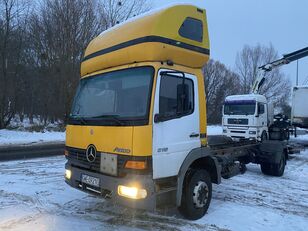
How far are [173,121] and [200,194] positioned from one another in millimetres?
1515

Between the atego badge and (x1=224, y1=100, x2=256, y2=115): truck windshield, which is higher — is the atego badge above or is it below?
below

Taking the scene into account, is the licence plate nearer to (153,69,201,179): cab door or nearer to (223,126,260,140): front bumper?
(153,69,201,179): cab door

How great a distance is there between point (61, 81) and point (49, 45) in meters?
3.57

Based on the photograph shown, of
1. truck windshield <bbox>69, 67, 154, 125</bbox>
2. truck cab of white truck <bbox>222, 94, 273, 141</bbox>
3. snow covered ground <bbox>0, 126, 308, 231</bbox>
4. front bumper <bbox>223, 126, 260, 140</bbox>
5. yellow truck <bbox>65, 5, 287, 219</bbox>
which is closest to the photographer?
yellow truck <bbox>65, 5, 287, 219</bbox>

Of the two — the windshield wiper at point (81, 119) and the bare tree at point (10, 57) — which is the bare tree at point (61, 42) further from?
the windshield wiper at point (81, 119)

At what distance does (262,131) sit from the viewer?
2044 cm

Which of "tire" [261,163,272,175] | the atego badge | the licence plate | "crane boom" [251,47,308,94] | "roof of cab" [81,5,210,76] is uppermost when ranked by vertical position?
"crane boom" [251,47,308,94]

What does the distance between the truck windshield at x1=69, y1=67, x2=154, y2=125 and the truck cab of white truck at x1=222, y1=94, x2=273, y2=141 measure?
14.3m

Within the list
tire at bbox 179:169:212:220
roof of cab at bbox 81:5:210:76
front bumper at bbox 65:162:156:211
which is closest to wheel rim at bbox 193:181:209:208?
tire at bbox 179:169:212:220

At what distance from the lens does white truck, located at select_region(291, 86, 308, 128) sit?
79.2ft

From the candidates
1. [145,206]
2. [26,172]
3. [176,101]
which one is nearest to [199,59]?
[176,101]

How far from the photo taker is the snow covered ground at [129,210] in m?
5.89

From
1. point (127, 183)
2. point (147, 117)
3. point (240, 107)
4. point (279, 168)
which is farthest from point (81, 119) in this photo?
point (240, 107)

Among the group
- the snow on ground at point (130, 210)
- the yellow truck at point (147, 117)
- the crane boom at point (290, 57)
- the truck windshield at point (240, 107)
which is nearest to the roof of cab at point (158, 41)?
the yellow truck at point (147, 117)
